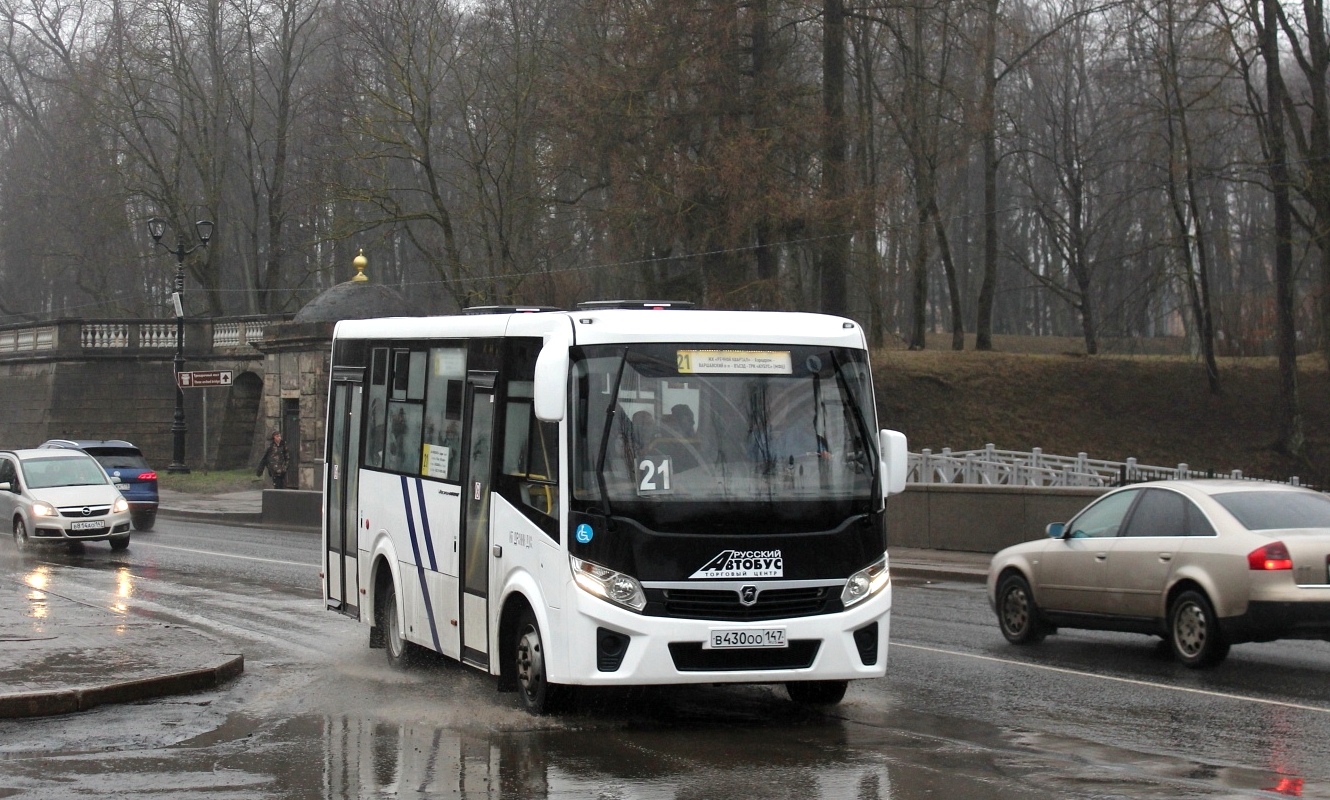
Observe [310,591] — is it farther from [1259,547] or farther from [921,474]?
[921,474]

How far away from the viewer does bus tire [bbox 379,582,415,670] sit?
1223 centimetres

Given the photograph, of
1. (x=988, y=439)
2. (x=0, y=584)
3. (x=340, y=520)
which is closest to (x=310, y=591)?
(x=0, y=584)

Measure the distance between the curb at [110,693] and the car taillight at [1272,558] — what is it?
774 centimetres

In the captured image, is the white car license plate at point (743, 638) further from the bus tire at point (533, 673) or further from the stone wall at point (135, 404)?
the stone wall at point (135, 404)

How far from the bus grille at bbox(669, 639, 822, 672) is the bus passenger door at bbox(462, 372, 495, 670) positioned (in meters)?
1.70

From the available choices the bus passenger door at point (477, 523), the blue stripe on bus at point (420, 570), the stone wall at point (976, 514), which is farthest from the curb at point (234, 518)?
the bus passenger door at point (477, 523)

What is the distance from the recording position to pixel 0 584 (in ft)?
60.8

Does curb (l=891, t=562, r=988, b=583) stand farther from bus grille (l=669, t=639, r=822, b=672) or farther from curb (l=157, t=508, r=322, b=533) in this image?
curb (l=157, t=508, r=322, b=533)

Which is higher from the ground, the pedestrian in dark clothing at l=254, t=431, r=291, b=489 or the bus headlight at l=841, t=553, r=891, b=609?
the pedestrian in dark clothing at l=254, t=431, r=291, b=489

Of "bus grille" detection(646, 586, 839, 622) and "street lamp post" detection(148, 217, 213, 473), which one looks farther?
"street lamp post" detection(148, 217, 213, 473)

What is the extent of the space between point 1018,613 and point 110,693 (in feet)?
26.2

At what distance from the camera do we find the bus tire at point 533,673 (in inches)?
381

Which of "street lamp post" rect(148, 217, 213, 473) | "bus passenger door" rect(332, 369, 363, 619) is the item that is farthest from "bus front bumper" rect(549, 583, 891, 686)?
"street lamp post" rect(148, 217, 213, 473)

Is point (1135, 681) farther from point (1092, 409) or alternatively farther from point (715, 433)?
point (1092, 409)
